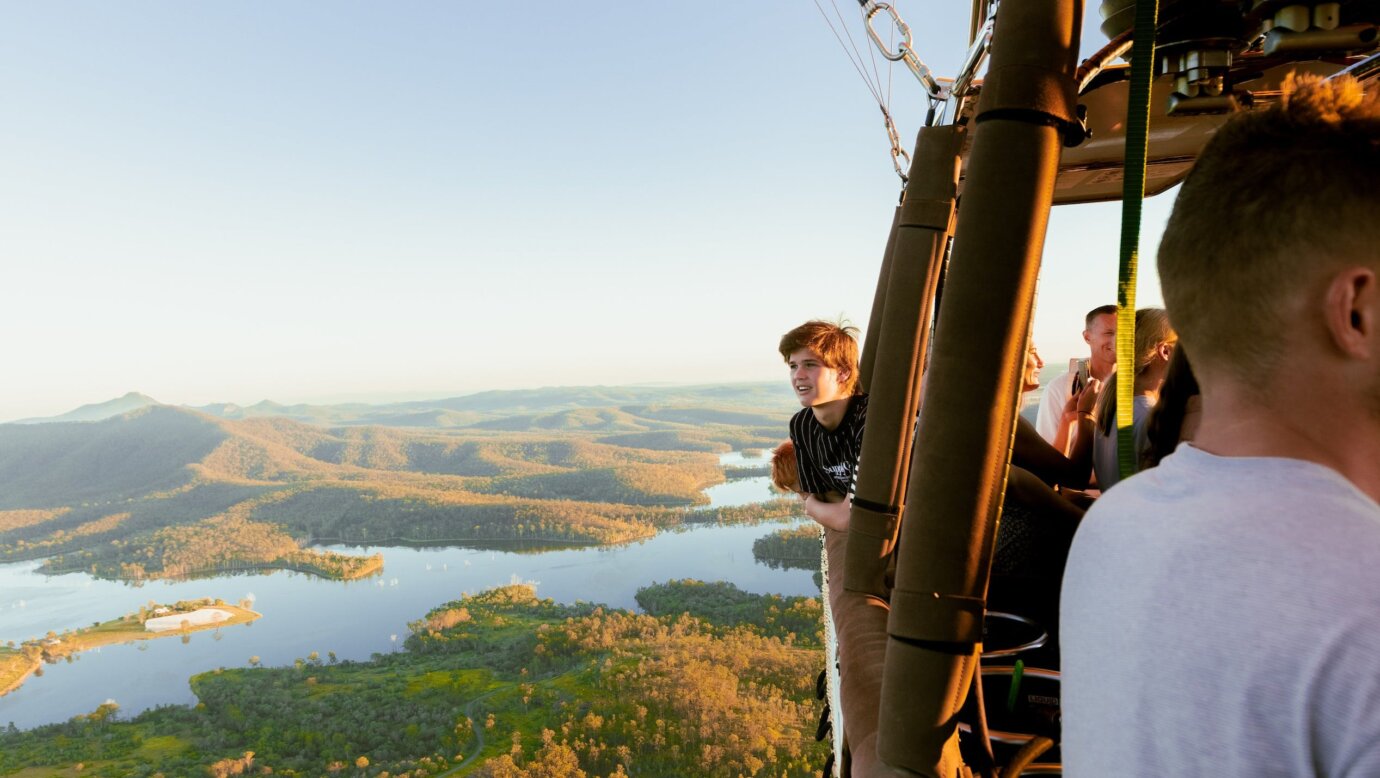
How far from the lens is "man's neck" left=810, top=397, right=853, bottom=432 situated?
2568 mm

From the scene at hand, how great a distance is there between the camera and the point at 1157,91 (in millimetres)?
1842

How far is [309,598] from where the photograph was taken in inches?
2655

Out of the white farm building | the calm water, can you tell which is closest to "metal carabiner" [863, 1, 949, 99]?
the calm water

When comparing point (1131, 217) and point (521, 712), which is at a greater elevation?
point (1131, 217)

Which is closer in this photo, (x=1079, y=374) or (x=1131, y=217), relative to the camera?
(x=1131, y=217)

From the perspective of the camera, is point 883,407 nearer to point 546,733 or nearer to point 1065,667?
point 1065,667

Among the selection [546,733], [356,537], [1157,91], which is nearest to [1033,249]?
[1157,91]

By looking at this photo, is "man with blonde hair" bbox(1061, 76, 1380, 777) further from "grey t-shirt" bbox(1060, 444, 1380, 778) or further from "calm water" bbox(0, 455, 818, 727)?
"calm water" bbox(0, 455, 818, 727)

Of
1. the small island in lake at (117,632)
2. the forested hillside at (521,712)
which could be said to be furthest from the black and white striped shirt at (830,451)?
the small island in lake at (117,632)

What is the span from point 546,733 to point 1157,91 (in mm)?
39778

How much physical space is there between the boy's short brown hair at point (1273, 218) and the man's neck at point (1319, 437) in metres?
0.03

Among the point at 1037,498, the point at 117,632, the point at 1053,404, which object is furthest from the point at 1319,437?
the point at 117,632

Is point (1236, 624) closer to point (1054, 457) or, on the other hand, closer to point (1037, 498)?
point (1037, 498)

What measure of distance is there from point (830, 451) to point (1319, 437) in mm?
2011
